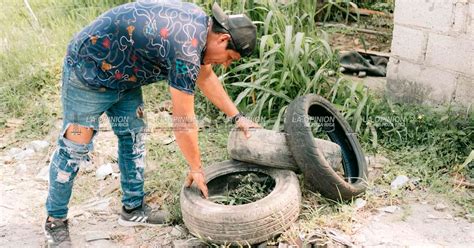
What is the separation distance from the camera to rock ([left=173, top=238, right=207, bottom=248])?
342 cm

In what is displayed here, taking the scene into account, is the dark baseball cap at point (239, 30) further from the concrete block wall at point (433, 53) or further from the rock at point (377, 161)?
the concrete block wall at point (433, 53)

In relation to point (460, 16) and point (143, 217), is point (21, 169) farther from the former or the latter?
point (460, 16)

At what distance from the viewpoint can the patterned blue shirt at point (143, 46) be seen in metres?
2.83

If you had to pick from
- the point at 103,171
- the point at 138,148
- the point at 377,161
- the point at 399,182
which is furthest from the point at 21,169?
the point at 399,182

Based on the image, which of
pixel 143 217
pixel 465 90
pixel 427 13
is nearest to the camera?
pixel 143 217

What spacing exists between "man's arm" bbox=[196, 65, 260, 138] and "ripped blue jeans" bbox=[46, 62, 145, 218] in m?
0.41

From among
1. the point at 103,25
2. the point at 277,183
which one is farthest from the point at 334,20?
the point at 103,25

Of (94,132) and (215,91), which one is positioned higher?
(215,91)

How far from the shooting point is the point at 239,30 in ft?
9.57

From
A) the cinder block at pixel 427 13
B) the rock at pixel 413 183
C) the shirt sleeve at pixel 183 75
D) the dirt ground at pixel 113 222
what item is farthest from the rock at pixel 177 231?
the cinder block at pixel 427 13

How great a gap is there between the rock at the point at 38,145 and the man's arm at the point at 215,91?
6.72 feet

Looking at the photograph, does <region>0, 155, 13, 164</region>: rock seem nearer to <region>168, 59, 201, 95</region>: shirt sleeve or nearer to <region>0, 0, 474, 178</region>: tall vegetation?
<region>0, 0, 474, 178</region>: tall vegetation

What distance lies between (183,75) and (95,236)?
4.78ft

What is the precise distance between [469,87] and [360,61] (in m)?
1.60
